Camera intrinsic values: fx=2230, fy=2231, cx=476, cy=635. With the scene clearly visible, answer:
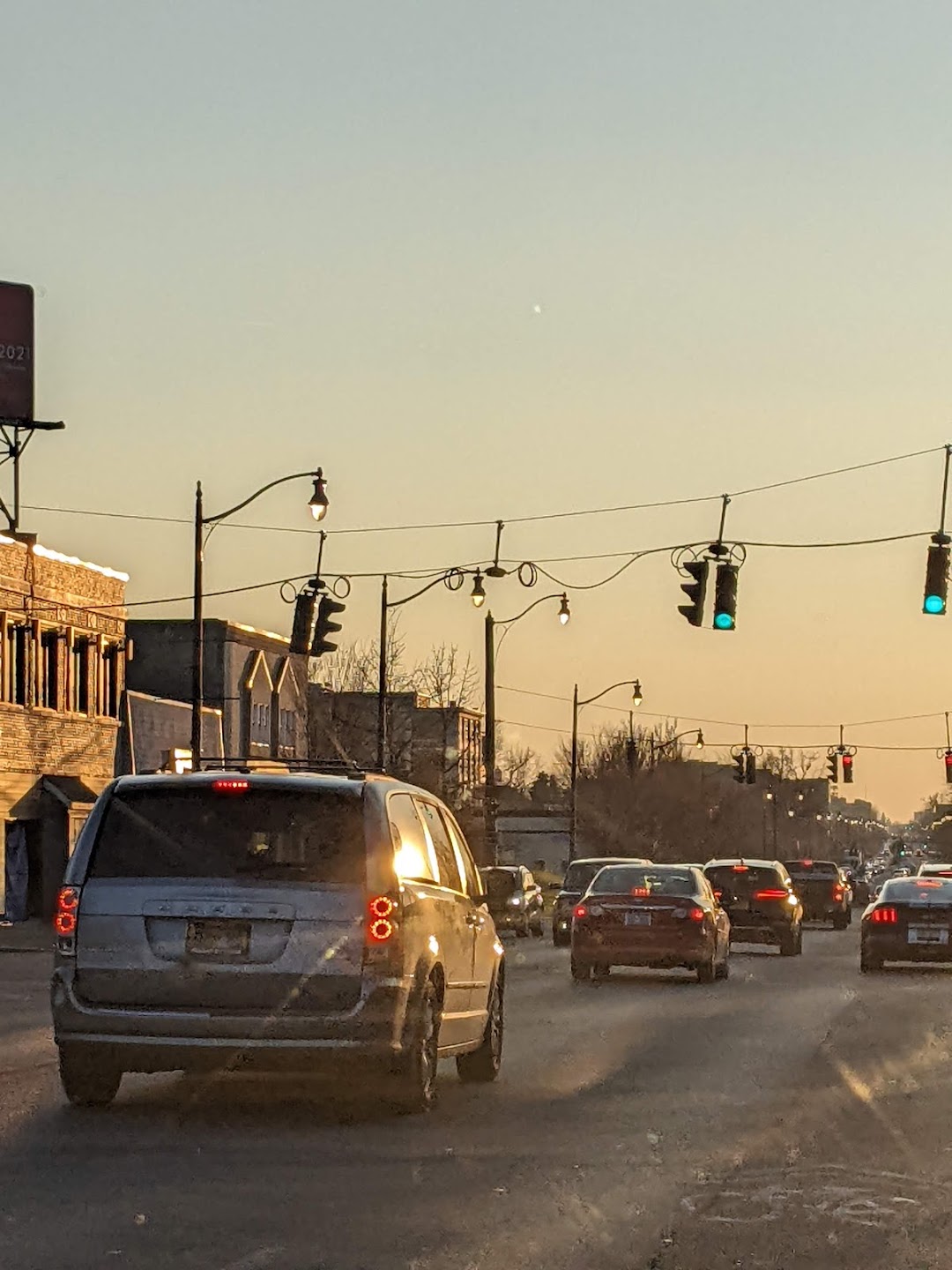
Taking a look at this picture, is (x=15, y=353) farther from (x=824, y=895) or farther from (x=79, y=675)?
(x=824, y=895)

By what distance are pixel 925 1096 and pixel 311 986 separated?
4675mm

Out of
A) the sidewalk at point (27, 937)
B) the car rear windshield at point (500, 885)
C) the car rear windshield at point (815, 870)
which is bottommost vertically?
the sidewalk at point (27, 937)

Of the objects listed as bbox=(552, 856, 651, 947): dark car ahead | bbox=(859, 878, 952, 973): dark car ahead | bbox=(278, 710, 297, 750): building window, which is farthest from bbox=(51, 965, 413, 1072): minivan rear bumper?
bbox=(278, 710, 297, 750): building window

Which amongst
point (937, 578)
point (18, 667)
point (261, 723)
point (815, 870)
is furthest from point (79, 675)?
point (937, 578)

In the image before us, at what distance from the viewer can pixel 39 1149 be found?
36.0 ft

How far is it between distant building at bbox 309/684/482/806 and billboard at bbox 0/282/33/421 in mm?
15107

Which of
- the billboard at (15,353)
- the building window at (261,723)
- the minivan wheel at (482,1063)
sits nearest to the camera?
the minivan wheel at (482,1063)

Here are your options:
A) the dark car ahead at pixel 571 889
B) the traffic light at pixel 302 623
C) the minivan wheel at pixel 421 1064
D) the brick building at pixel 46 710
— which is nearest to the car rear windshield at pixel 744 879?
the dark car ahead at pixel 571 889

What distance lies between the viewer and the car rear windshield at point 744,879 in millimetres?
38938

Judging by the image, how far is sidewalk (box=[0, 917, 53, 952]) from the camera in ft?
131

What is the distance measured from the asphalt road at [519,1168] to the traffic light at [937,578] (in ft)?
36.5

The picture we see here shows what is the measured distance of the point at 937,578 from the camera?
2881 centimetres

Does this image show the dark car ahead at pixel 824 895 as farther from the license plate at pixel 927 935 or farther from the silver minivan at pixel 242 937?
the silver minivan at pixel 242 937

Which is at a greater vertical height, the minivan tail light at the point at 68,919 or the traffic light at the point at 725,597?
the traffic light at the point at 725,597
